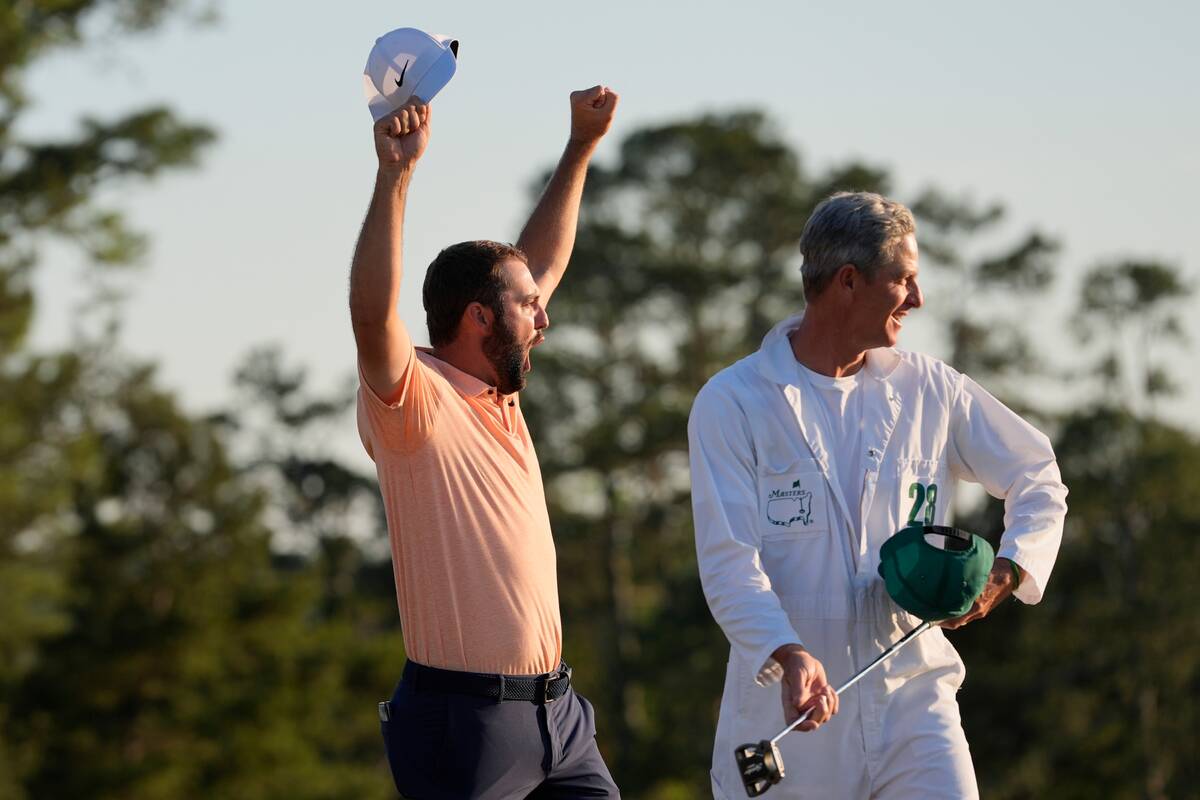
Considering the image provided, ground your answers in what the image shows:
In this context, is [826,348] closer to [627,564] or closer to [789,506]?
[789,506]

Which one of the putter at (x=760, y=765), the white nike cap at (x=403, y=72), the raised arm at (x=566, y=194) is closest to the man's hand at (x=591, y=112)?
the raised arm at (x=566, y=194)

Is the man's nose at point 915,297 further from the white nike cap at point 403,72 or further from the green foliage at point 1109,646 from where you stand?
the green foliage at point 1109,646

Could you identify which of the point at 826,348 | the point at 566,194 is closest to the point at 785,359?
the point at 826,348

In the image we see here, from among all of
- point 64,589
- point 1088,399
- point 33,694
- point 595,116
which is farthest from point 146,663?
point 595,116

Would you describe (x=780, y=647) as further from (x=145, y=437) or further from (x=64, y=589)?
(x=145, y=437)

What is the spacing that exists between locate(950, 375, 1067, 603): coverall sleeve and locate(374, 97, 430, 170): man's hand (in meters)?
1.62

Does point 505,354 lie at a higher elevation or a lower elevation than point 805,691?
higher

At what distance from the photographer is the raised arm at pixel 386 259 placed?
446 cm

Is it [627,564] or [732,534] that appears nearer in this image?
[732,534]

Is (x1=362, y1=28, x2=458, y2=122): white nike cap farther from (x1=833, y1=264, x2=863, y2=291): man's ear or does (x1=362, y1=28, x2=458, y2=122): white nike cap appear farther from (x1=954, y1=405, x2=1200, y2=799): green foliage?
(x1=954, y1=405, x2=1200, y2=799): green foliage

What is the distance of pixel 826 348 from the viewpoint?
524 centimetres

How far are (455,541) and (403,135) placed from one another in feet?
3.12

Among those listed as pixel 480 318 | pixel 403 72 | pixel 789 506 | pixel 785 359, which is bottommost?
A: pixel 789 506

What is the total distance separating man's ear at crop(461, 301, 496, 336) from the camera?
505cm
